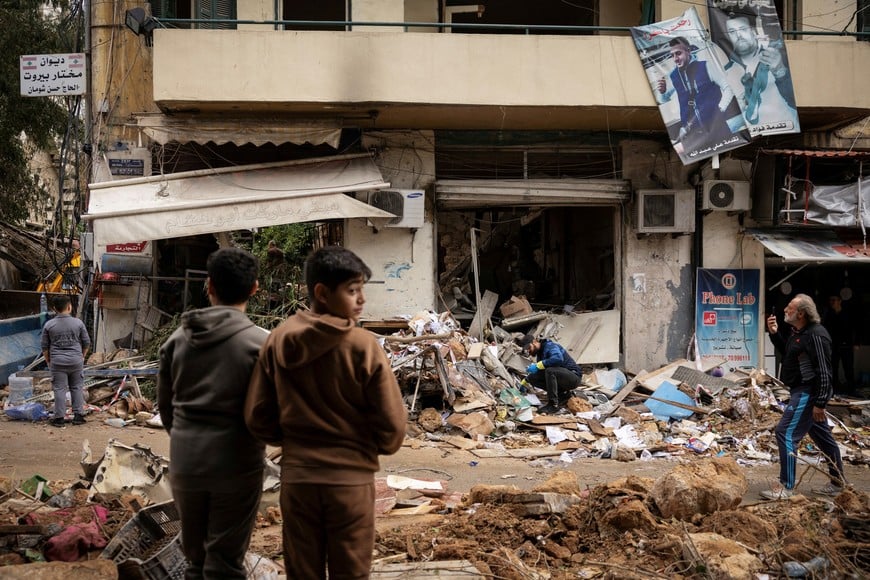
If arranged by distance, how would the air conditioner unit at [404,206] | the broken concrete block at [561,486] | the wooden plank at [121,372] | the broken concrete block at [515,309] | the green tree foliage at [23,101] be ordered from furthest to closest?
the green tree foliage at [23,101] → the broken concrete block at [515,309] → the air conditioner unit at [404,206] → the wooden plank at [121,372] → the broken concrete block at [561,486]

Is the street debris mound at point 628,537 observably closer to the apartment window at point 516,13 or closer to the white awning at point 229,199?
the white awning at point 229,199

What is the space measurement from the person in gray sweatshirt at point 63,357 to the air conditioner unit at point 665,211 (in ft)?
27.6

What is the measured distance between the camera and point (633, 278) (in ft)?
39.9

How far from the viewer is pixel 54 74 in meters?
11.2

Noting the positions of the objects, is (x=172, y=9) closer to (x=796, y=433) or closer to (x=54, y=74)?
(x=54, y=74)

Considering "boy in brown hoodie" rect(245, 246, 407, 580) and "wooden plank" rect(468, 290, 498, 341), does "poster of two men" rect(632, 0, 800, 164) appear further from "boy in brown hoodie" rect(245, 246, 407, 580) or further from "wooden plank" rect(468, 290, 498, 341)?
"boy in brown hoodie" rect(245, 246, 407, 580)

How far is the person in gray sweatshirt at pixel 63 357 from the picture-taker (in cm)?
902

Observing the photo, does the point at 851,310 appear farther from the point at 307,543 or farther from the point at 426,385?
the point at 307,543

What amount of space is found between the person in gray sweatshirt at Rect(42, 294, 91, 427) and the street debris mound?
19.2 ft

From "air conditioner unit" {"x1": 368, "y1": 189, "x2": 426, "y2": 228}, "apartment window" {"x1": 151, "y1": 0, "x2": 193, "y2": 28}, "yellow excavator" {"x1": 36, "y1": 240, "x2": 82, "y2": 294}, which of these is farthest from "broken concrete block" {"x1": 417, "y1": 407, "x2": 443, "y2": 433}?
"yellow excavator" {"x1": 36, "y1": 240, "x2": 82, "y2": 294}

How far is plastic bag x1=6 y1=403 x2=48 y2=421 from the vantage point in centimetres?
943

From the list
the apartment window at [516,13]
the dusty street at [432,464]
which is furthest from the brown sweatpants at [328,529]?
the apartment window at [516,13]

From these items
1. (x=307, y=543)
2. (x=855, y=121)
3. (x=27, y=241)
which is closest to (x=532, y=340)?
(x=855, y=121)

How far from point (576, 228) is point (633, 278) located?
446 cm
